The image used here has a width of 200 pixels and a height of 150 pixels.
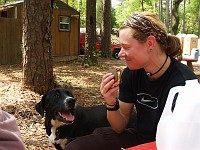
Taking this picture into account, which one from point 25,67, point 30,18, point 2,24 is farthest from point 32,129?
point 2,24

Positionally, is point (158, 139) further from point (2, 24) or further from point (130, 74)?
point (2, 24)

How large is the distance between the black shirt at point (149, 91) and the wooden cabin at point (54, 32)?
560 inches

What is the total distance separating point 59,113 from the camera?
4438 millimetres

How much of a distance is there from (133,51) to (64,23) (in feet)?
60.1

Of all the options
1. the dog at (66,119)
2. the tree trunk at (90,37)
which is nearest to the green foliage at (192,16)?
the tree trunk at (90,37)

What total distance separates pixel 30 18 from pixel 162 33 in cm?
498

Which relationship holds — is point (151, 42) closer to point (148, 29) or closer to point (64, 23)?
point (148, 29)

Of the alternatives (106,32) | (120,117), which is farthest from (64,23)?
(120,117)

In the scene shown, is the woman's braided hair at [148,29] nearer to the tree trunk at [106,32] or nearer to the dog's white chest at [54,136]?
the dog's white chest at [54,136]

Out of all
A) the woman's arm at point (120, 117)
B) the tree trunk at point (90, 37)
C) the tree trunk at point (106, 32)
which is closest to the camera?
the woman's arm at point (120, 117)

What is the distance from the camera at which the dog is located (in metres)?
4.36

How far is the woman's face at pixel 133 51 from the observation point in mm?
2385

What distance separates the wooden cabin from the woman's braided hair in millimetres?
14324

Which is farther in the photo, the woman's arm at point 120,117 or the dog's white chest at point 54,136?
the dog's white chest at point 54,136
